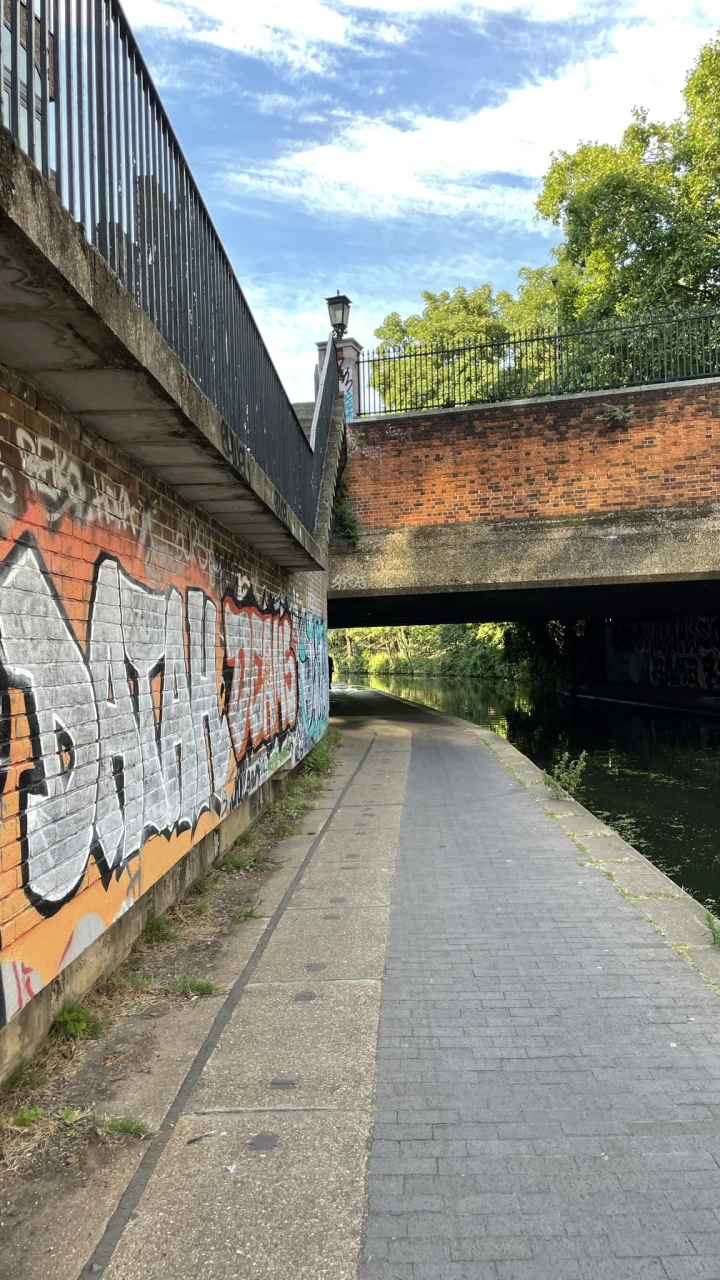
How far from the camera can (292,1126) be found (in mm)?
2836

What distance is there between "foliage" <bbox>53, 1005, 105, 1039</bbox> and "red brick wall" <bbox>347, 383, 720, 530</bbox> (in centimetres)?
1050

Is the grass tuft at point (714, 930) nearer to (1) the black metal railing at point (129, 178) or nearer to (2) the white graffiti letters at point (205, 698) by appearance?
(2) the white graffiti letters at point (205, 698)

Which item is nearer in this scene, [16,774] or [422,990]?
[16,774]

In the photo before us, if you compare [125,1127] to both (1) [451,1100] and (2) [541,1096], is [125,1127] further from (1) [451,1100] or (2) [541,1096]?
(2) [541,1096]

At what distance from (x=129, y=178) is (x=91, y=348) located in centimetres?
127

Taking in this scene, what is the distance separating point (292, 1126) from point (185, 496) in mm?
3716

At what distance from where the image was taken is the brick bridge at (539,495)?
12.2 metres

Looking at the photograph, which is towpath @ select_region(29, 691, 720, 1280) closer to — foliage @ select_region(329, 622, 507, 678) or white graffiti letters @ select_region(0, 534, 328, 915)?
white graffiti letters @ select_region(0, 534, 328, 915)

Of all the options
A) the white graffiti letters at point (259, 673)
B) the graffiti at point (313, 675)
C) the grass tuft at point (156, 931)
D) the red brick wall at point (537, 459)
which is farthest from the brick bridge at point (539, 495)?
the grass tuft at point (156, 931)

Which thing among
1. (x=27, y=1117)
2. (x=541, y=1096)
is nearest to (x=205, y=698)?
(x=27, y=1117)

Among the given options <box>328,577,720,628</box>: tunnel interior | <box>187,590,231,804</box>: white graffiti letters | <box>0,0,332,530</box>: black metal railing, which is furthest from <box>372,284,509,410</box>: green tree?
<box>187,590,231,804</box>: white graffiti letters

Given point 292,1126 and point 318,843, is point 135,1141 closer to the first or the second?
point 292,1126

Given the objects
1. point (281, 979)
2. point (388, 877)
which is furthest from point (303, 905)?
point (281, 979)

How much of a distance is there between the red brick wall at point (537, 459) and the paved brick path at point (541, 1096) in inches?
329
